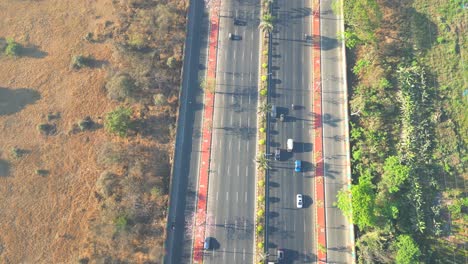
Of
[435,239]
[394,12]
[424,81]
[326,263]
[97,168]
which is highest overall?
[394,12]

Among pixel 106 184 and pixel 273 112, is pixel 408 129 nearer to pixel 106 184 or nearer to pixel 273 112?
pixel 273 112

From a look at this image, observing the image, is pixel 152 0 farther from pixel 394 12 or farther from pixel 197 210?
pixel 394 12

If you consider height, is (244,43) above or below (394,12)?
below

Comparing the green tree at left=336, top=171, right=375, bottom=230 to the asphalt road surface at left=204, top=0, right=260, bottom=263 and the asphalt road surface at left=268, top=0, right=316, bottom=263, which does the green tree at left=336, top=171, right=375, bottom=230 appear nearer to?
the asphalt road surface at left=268, top=0, right=316, bottom=263

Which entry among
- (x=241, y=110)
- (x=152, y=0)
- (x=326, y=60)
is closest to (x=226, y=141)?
(x=241, y=110)

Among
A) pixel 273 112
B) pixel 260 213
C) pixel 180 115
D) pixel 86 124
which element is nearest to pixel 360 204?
pixel 260 213

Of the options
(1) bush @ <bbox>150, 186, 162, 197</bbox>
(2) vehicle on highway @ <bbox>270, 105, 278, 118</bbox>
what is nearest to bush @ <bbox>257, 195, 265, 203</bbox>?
(2) vehicle on highway @ <bbox>270, 105, 278, 118</bbox>

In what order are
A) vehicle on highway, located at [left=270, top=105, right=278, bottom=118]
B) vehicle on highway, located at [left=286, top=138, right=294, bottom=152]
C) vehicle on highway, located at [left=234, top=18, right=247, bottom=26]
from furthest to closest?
vehicle on highway, located at [left=234, top=18, right=247, bottom=26] < vehicle on highway, located at [left=270, top=105, right=278, bottom=118] < vehicle on highway, located at [left=286, top=138, right=294, bottom=152]
